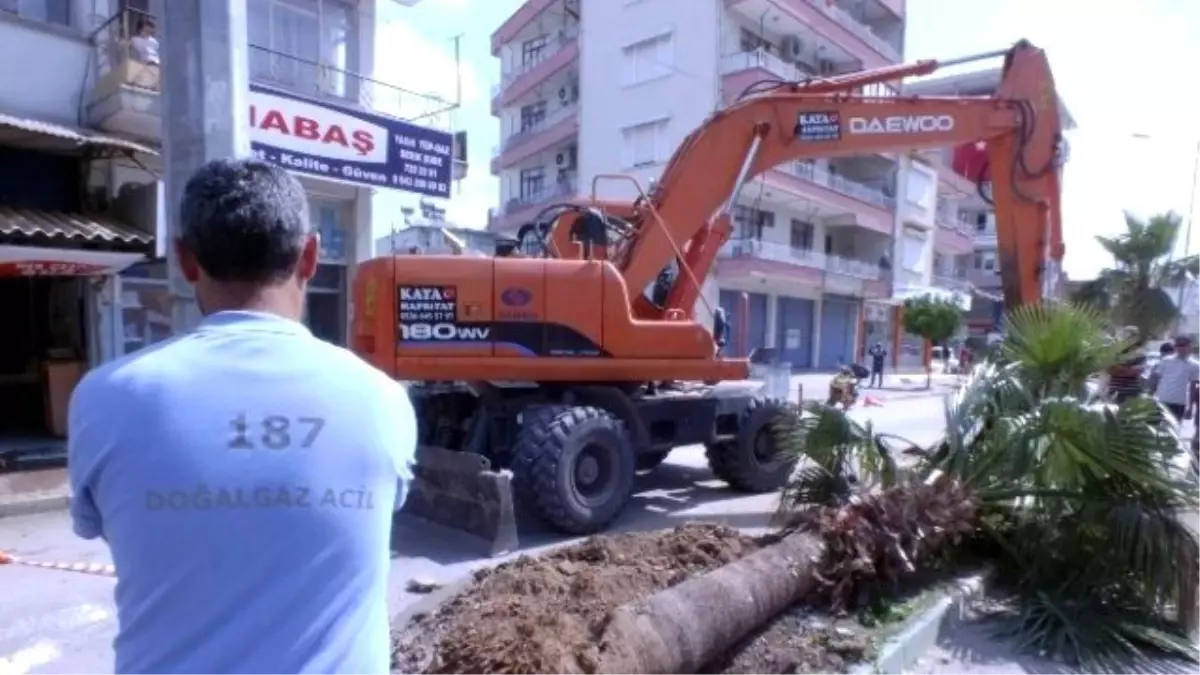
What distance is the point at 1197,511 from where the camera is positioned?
15.6 feet

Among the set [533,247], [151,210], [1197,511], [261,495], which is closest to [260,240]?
[261,495]

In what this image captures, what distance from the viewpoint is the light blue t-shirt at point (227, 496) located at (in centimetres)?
128

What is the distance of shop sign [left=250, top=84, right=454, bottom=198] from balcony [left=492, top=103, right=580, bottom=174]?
21.4m

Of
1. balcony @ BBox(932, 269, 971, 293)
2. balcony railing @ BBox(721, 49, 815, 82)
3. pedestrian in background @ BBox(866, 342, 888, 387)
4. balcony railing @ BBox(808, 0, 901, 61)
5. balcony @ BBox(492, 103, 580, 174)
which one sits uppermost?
balcony railing @ BBox(808, 0, 901, 61)

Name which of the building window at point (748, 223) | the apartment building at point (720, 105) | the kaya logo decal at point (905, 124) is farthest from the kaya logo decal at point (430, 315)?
the building window at point (748, 223)

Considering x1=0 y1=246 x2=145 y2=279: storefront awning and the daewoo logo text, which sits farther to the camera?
the daewoo logo text

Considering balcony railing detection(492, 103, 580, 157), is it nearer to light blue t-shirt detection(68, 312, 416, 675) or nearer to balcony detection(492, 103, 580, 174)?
balcony detection(492, 103, 580, 174)

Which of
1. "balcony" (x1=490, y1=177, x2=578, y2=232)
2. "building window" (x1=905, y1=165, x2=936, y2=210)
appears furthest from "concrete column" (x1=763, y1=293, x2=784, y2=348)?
"building window" (x1=905, y1=165, x2=936, y2=210)

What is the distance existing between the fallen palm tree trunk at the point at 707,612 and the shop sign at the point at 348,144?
768cm

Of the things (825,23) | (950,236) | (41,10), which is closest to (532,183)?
(825,23)

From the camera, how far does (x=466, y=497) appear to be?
6.25 meters

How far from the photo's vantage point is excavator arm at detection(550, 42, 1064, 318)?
783 cm

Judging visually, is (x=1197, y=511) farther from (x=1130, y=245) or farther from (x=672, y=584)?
(x=1130, y=245)

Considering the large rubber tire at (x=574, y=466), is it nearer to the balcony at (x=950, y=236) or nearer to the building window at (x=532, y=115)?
the building window at (x=532, y=115)
